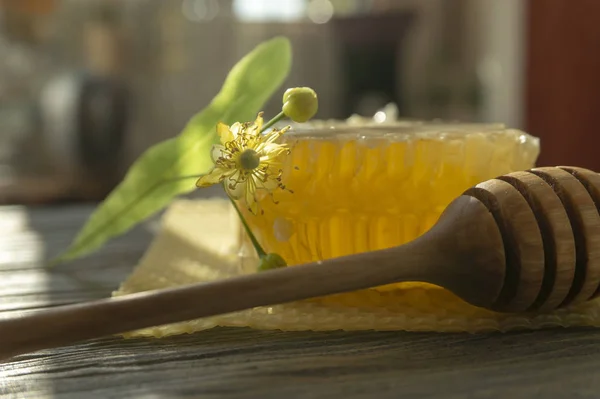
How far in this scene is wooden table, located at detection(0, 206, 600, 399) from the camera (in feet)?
0.97

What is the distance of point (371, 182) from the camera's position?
1.52ft

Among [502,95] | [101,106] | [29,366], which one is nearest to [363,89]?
[502,95]

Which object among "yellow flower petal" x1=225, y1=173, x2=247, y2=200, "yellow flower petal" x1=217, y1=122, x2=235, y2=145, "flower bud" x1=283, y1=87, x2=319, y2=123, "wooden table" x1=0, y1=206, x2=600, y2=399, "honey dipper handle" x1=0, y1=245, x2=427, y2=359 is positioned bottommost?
"wooden table" x1=0, y1=206, x2=600, y2=399

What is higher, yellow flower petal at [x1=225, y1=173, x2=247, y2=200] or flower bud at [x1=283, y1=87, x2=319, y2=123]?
flower bud at [x1=283, y1=87, x2=319, y2=123]

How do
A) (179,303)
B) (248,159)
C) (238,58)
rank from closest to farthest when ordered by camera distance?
(179,303) → (248,159) → (238,58)

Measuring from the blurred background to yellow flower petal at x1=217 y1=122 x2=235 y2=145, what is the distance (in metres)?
1.85

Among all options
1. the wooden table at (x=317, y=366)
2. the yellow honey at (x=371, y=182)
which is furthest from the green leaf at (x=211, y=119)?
the wooden table at (x=317, y=366)

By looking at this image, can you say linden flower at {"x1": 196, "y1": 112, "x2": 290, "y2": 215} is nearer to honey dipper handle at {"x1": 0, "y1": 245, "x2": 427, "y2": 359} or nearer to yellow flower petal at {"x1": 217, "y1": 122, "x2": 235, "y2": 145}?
yellow flower petal at {"x1": 217, "y1": 122, "x2": 235, "y2": 145}

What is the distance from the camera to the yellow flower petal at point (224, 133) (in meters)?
0.43

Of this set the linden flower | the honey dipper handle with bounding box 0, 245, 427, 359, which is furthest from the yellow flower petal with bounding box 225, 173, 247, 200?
the honey dipper handle with bounding box 0, 245, 427, 359

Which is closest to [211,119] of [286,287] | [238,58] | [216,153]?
[216,153]

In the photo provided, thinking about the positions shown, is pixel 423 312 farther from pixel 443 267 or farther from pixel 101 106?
pixel 101 106

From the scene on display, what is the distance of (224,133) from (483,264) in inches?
6.9

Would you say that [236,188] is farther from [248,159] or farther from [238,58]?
[238,58]
